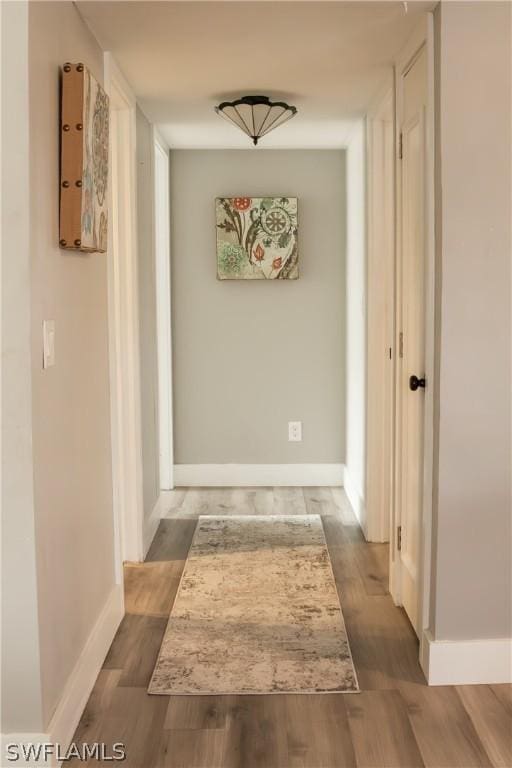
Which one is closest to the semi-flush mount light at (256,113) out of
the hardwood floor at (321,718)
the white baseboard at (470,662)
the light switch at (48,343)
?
the light switch at (48,343)

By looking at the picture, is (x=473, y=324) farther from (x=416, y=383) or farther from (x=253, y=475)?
(x=253, y=475)

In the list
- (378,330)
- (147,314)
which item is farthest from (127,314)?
(378,330)

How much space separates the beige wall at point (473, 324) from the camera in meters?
2.36

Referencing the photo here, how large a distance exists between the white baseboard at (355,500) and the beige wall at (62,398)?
1678 mm

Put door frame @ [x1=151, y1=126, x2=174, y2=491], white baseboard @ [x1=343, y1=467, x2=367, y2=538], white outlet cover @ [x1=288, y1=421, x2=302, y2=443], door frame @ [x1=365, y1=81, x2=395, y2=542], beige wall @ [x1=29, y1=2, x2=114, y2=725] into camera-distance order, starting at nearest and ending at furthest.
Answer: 1. beige wall @ [x1=29, y1=2, x2=114, y2=725]
2. door frame @ [x1=365, y1=81, x2=395, y2=542]
3. white baseboard @ [x1=343, y1=467, x2=367, y2=538]
4. door frame @ [x1=151, y1=126, x2=174, y2=491]
5. white outlet cover @ [x1=288, y1=421, x2=302, y2=443]

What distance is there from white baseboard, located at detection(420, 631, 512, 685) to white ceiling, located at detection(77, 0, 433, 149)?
1.97 metres

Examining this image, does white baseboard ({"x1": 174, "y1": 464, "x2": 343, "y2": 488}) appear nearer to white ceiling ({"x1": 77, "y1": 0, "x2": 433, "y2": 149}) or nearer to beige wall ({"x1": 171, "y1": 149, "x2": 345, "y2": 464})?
beige wall ({"x1": 171, "y1": 149, "x2": 345, "y2": 464})

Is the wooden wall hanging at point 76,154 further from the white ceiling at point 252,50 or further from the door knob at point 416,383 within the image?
the door knob at point 416,383

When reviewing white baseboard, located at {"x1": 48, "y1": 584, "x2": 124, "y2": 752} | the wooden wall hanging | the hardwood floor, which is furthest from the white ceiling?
the hardwood floor

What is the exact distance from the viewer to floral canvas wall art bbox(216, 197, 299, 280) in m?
4.89

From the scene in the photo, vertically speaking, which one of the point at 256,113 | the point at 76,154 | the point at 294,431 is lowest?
the point at 294,431

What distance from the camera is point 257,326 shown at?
5.04 metres

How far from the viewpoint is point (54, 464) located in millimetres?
2170

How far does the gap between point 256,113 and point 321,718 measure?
8.59 ft
